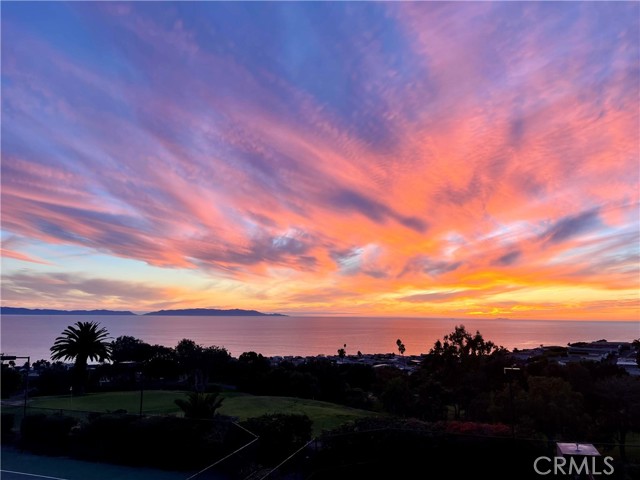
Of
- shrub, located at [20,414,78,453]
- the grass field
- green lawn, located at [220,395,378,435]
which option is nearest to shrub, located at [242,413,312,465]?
green lawn, located at [220,395,378,435]

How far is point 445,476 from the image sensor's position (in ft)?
49.1

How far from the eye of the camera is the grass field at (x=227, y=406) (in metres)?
29.0

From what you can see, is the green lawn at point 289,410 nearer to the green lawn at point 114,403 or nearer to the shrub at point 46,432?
the green lawn at point 114,403

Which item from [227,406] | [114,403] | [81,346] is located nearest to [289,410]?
[227,406]

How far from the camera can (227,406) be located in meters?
33.1

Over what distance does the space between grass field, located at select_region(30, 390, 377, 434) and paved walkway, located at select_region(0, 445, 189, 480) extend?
1117 cm

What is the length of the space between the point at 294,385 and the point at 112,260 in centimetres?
2299

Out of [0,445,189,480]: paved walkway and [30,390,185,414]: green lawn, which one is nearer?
[0,445,189,480]: paved walkway

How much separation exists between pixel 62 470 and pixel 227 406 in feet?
58.8

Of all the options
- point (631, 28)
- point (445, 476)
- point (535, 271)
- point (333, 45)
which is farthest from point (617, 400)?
point (333, 45)

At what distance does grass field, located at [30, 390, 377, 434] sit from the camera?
29.0 metres

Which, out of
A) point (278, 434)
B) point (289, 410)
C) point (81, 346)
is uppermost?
point (81, 346)

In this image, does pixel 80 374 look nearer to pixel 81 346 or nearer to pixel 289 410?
pixel 81 346

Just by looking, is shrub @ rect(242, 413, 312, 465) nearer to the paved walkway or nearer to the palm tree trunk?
the paved walkway
